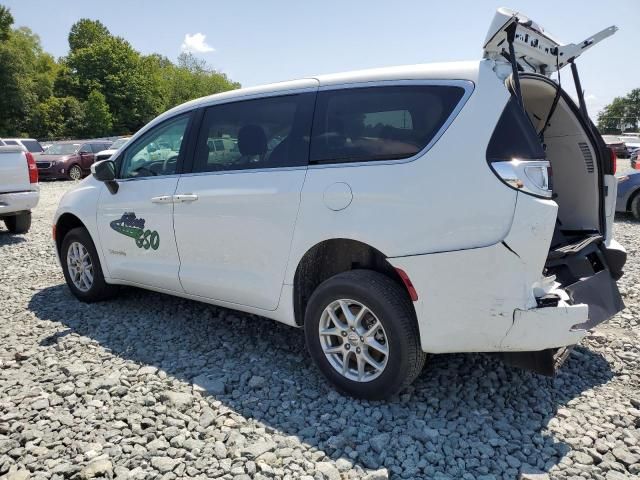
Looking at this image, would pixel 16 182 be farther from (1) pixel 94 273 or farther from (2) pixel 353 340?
(2) pixel 353 340

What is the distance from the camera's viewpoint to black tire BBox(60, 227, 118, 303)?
4.89 meters

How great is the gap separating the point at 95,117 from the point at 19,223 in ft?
161

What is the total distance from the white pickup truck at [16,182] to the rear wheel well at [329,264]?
6765mm

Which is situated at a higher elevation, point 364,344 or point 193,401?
point 364,344

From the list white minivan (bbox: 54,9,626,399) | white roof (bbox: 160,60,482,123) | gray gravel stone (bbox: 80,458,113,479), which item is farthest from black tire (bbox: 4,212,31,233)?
gray gravel stone (bbox: 80,458,113,479)

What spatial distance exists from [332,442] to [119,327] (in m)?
2.48

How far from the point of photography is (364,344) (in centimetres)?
306

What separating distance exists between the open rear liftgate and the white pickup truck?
7717 millimetres

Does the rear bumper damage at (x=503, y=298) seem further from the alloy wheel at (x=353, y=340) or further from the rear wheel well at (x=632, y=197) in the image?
the rear wheel well at (x=632, y=197)

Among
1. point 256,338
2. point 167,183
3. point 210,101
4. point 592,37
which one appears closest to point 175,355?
point 256,338

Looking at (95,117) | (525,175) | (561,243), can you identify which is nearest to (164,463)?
(525,175)

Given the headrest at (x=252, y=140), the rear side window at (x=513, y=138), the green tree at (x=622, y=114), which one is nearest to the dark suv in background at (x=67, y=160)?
the headrest at (x=252, y=140)

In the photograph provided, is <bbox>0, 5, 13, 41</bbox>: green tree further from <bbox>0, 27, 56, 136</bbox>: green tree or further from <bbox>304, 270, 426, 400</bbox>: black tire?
<bbox>304, 270, 426, 400</bbox>: black tire

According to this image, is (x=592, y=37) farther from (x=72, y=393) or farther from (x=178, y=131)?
(x=72, y=393)
